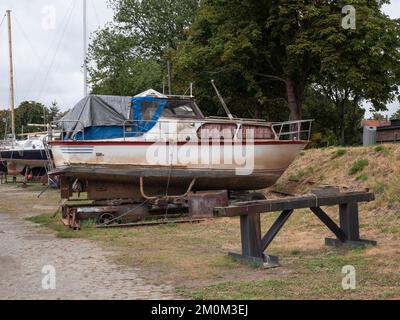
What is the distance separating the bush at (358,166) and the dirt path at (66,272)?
24.9 feet

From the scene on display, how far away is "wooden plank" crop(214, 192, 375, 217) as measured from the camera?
8234 millimetres

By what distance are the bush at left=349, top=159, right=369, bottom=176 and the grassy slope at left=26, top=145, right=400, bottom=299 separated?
0.12 ft

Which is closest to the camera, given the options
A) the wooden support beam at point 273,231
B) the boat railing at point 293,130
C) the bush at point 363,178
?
the wooden support beam at point 273,231

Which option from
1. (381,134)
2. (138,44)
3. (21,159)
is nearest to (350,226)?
(381,134)

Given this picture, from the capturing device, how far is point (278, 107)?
3459cm

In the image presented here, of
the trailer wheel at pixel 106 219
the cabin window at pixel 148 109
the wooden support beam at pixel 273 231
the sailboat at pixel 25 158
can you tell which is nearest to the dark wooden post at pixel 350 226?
the wooden support beam at pixel 273 231

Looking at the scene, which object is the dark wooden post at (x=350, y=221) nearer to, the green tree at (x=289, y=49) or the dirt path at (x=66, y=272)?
the dirt path at (x=66, y=272)

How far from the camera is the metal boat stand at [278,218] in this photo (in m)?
8.33

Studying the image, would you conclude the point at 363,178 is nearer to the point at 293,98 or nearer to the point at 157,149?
the point at 157,149

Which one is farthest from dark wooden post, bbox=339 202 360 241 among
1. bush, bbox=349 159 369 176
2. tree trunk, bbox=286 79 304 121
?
tree trunk, bbox=286 79 304 121

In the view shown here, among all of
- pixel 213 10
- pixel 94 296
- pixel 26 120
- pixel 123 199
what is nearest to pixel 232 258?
pixel 94 296

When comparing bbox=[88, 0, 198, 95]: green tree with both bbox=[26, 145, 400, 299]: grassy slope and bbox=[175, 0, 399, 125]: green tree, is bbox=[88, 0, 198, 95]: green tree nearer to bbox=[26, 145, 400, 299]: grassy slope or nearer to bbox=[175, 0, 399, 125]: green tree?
bbox=[175, 0, 399, 125]: green tree

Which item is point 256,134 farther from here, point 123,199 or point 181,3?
point 181,3
